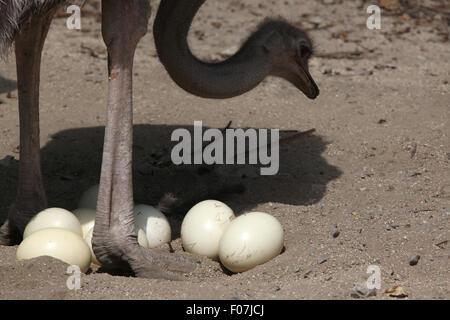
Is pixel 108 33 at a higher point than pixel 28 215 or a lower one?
higher

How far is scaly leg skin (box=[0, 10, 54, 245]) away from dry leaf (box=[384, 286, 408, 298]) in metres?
1.78

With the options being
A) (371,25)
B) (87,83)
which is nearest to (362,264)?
(87,83)

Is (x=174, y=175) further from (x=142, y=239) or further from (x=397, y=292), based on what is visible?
(x=397, y=292)

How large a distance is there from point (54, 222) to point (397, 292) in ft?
5.02

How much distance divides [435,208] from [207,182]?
1.26 m

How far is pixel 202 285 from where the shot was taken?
11.4ft

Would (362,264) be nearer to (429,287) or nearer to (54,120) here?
(429,287)

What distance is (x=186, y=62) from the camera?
4.33m

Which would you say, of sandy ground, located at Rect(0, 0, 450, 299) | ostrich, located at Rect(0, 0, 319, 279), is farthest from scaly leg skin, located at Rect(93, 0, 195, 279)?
sandy ground, located at Rect(0, 0, 450, 299)

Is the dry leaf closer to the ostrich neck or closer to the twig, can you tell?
the ostrich neck

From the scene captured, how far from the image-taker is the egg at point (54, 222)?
3900mm

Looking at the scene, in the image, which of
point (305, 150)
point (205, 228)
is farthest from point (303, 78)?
point (205, 228)

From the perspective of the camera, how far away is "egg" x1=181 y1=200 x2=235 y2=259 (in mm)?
3977

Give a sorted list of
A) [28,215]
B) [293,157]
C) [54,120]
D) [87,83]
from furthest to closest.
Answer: [87,83] < [54,120] < [293,157] < [28,215]
